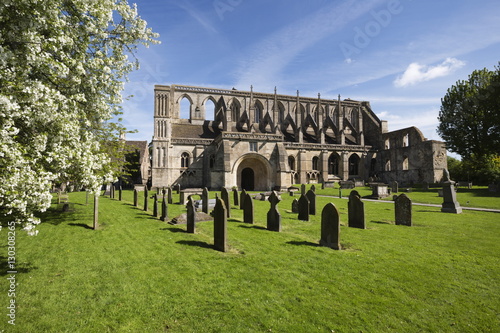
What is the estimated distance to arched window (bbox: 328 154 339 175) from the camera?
38281 mm

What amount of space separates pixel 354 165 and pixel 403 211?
3159cm

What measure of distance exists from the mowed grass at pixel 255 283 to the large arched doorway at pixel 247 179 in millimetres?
Result: 23799

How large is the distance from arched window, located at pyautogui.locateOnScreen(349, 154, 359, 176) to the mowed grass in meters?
32.7

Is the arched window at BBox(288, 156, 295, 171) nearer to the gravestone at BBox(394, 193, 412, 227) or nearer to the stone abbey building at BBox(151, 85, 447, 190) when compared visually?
the stone abbey building at BBox(151, 85, 447, 190)

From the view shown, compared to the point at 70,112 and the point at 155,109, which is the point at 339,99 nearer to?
the point at 155,109

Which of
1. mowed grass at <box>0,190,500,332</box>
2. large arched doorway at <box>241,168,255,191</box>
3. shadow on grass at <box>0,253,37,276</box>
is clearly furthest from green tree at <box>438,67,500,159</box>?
shadow on grass at <box>0,253,37,276</box>

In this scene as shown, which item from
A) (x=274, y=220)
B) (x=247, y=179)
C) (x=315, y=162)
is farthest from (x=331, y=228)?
(x=315, y=162)

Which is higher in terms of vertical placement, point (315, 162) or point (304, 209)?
point (315, 162)

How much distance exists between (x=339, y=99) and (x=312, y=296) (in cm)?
4380

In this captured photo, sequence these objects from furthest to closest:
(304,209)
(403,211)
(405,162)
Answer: (405,162), (304,209), (403,211)

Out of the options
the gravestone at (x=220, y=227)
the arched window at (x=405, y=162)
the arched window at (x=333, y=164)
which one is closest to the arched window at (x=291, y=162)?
the arched window at (x=333, y=164)

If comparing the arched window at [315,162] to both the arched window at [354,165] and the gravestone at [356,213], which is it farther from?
the gravestone at [356,213]

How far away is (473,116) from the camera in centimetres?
2814

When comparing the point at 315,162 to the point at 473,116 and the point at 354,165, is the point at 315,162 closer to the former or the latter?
the point at 354,165
